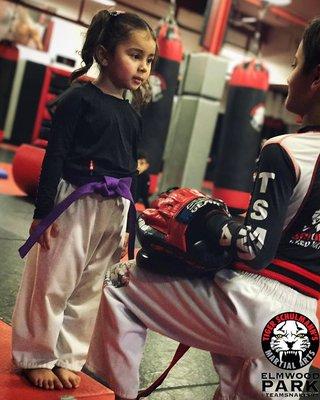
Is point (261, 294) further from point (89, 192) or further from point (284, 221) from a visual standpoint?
point (89, 192)

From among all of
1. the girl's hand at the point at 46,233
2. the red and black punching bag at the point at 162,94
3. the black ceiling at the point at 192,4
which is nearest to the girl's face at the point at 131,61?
the girl's hand at the point at 46,233

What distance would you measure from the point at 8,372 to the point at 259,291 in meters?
1.07

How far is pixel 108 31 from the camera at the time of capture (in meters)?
2.14

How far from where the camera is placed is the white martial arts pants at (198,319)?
1542 millimetres

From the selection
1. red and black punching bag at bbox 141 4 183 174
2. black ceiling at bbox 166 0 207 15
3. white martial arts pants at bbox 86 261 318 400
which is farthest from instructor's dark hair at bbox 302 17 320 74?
black ceiling at bbox 166 0 207 15

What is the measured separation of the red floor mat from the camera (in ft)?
6.44

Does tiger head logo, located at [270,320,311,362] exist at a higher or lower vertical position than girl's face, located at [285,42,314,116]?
lower

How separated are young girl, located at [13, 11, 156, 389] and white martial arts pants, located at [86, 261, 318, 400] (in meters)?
0.35

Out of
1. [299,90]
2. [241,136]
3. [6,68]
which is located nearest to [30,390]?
[299,90]

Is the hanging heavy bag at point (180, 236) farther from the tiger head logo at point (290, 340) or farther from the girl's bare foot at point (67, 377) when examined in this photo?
the girl's bare foot at point (67, 377)

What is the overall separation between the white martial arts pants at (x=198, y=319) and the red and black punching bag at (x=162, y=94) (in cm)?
555

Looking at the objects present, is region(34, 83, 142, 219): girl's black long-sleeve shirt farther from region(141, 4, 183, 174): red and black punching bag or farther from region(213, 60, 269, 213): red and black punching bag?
region(213, 60, 269, 213): red and black punching bag

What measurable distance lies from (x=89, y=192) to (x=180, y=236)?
1.92 ft

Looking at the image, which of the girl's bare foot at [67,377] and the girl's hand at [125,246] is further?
the girl's hand at [125,246]
